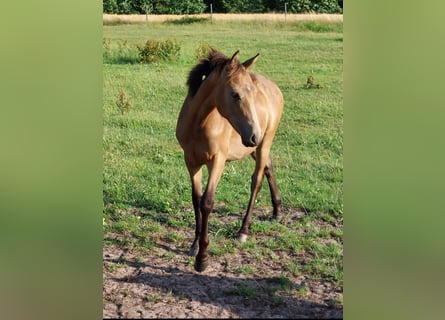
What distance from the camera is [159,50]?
3.55 m

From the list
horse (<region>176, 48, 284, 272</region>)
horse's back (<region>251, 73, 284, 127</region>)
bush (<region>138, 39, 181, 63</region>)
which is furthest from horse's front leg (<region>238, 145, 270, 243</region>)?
bush (<region>138, 39, 181, 63</region>)

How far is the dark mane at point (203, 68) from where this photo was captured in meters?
3.17

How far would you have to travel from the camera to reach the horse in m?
2.97

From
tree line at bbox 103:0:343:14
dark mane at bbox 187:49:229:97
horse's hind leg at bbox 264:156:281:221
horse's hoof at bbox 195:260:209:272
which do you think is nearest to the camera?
dark mane at bbox 187:49:229:97

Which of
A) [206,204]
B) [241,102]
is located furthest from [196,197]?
[241,102]

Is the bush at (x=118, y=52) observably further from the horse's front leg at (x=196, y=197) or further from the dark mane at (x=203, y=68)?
the horse's front leg at (x=196, y=197)

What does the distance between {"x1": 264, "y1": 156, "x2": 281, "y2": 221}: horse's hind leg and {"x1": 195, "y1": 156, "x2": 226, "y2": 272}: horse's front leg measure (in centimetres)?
52

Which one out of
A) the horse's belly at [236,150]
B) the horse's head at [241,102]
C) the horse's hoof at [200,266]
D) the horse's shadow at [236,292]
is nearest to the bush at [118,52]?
the horse's head at [241,102]

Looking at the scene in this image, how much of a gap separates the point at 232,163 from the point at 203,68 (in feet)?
2.87

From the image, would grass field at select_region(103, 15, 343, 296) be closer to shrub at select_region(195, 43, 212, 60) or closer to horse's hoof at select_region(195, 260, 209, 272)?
shrub at select_region(195, 43, 212, 60)

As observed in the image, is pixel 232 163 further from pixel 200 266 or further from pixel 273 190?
pixel 200 266
